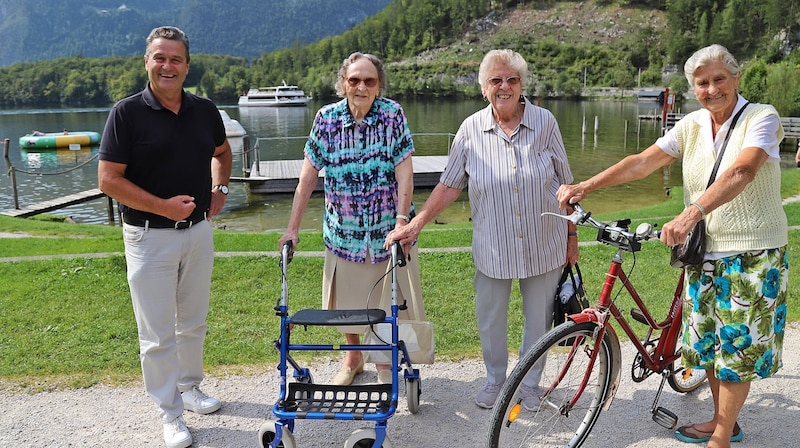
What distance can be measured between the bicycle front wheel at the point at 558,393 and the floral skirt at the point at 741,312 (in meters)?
0.50

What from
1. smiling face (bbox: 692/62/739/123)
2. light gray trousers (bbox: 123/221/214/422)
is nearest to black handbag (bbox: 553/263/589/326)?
smiling face (bbox: 692/62/739/123)

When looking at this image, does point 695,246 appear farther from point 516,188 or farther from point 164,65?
point 164,65

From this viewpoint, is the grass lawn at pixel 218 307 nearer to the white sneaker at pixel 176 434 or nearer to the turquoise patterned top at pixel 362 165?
the white sneaker at pixel 176 434

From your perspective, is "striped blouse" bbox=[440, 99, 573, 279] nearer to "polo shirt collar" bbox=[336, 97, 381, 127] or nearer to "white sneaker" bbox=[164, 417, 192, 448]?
"polo shirt collar" bbox=[336, 97, 381, 127]

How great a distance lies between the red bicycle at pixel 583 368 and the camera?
3.06 metres

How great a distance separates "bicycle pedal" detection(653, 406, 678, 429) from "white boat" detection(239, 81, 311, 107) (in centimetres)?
9713

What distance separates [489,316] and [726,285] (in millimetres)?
1328

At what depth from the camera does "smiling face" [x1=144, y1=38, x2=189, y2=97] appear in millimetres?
3322

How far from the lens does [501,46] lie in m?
153

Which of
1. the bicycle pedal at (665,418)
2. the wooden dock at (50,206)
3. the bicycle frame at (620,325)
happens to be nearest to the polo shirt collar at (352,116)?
the bicycle frame at (620,325)

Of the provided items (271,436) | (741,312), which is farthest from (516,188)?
(271,436)

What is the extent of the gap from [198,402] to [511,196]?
2269mm

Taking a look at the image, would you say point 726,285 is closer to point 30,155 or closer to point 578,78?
point 30,155

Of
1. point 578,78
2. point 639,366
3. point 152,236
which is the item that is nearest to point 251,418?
point 152,236
